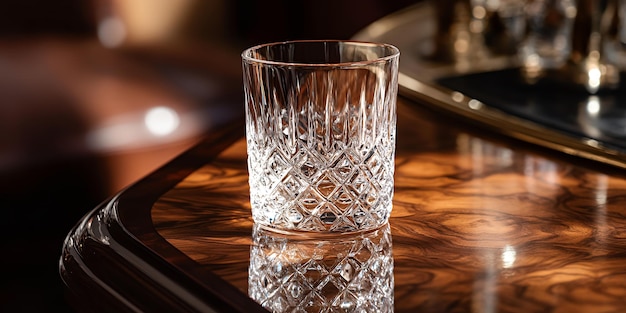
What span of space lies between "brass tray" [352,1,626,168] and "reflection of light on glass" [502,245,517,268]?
0.21 meters

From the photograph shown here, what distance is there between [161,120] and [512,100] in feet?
2.78

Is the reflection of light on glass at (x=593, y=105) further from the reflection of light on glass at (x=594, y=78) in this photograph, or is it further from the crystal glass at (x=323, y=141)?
the crystal glass at (x=323, y=141)

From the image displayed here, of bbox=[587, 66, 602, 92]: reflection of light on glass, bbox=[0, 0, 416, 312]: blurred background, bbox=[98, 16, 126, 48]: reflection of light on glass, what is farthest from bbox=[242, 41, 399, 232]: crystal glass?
bbox=[98, 16, 126, 48]: reflection of light on glass

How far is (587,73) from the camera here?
95 centimetres

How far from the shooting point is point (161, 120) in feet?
5.16

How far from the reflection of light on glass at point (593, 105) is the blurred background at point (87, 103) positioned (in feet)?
2.77

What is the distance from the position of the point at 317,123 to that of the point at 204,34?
1593 millimetres

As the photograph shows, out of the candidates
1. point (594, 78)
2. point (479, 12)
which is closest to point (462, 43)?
point (479, 12)

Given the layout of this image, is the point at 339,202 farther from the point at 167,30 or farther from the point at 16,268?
the point at 167,30

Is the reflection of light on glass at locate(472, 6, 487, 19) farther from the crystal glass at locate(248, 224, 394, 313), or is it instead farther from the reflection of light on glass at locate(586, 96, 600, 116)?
the crystal glass at locate(248, 224, 394, 313)

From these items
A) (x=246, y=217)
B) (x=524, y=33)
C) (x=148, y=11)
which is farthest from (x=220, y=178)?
(x=148, y=11)

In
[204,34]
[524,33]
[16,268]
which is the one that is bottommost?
[16,268]

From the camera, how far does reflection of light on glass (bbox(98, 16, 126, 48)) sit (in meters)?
1.92

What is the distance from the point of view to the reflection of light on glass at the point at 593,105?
0.82 m
